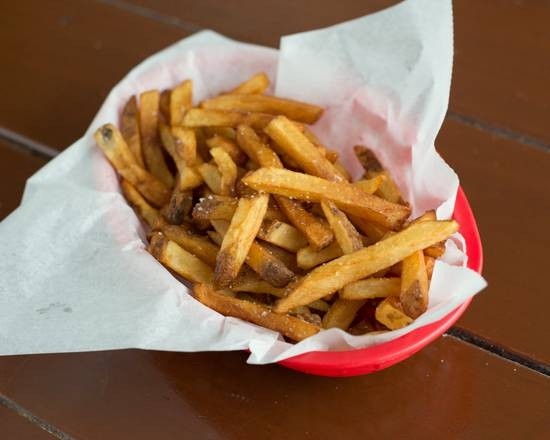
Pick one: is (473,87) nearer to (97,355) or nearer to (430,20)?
(430,20)

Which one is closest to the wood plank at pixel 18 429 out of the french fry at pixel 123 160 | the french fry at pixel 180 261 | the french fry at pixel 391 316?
the french fry at pixel 180 261

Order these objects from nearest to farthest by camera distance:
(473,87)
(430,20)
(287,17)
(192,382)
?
(192,382)
(430,20)
(473,87)
(287,17)

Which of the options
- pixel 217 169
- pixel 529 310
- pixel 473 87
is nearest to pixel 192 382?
pixel 217 169

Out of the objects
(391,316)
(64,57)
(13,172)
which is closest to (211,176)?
(391,316)

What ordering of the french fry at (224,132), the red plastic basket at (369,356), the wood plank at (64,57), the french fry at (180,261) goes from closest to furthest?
the red plastic basket at (369,356) < the french fry at (180,261) < the french fry at (224,132) < the wood plank at (64,57)

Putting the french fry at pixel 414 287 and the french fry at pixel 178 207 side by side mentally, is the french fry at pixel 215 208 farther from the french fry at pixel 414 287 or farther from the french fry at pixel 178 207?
the french fry at pixel 414 287

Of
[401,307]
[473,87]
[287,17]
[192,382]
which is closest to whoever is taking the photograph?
[401,307]
